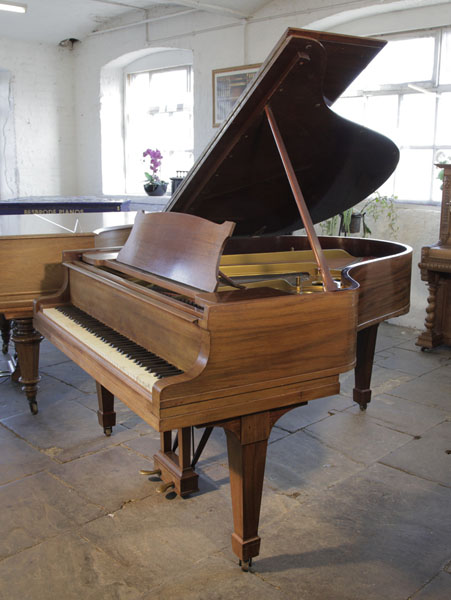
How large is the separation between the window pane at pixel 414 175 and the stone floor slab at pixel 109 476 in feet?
12.0

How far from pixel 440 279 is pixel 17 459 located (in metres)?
3.26

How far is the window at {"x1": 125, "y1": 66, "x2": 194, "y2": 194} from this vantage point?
7184 millimetres

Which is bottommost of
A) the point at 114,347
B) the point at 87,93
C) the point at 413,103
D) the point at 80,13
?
the point at 114,347

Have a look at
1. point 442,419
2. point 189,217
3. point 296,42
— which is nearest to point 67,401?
point 189,217

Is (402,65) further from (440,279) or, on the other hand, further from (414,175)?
(440,279)

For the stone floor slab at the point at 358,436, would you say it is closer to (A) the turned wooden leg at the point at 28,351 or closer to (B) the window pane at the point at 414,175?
(A) the turned wooden leg at the point at 28,351

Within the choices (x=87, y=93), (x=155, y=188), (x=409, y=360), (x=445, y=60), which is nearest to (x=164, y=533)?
(x=409, y=360)

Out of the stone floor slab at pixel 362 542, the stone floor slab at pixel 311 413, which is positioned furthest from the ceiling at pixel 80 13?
the stone floor slab at pixel 362 542

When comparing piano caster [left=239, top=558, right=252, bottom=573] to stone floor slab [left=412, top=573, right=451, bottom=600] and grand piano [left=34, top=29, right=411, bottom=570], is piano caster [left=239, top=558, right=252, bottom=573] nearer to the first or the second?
grand piano [left=34, top=29, right=411, bottom=570]

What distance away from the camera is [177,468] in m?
2.47

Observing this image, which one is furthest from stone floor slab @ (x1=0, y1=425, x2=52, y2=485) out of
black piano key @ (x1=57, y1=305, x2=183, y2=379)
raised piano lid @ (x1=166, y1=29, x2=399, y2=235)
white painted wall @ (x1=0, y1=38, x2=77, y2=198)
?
white painted wall @ (x1=0, y1=38, x2=77, y2=198)

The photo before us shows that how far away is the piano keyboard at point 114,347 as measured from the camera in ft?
6.10

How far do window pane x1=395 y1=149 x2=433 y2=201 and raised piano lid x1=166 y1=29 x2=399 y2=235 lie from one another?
222 cm

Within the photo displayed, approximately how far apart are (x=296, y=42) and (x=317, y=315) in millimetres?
857
